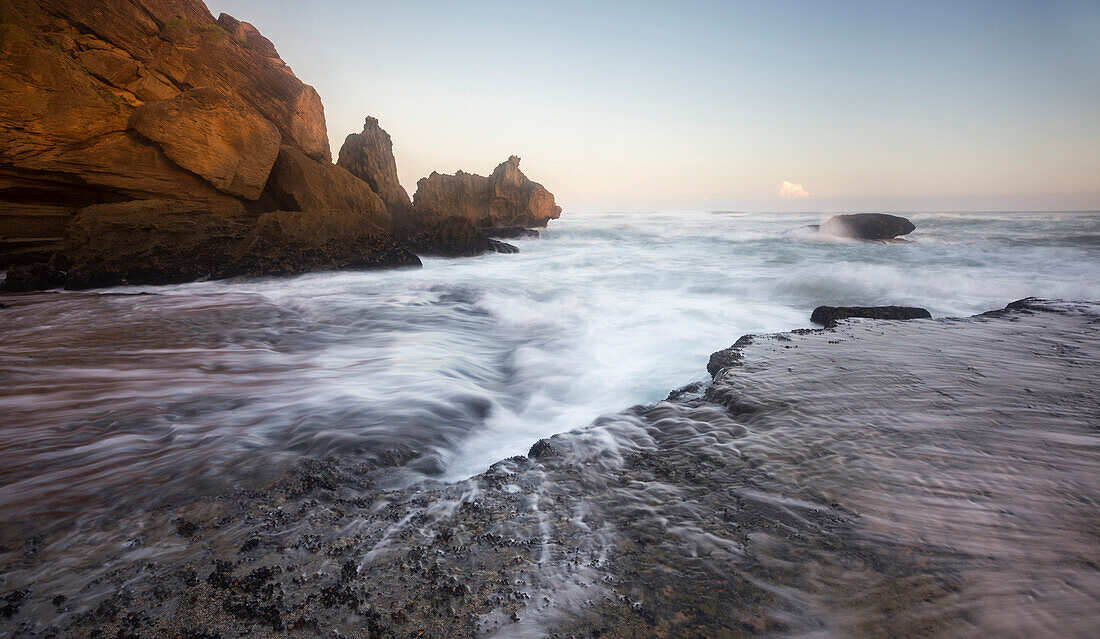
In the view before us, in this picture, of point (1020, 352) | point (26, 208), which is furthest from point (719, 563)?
point (26, 208)

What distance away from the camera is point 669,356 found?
17.4ft

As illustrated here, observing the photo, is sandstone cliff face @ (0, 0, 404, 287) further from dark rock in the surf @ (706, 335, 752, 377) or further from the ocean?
dark rock in the surf @ (706, 335, 752, 377)

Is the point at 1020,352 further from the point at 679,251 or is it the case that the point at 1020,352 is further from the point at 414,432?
the point at 679,251

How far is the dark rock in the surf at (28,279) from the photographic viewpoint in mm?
7562

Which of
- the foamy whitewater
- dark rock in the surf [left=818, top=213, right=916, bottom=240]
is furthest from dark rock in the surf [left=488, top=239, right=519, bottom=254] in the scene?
dark rock in the surf [left=818, top=213, right=916, bottom=240]

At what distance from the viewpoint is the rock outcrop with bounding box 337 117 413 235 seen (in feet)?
60.5

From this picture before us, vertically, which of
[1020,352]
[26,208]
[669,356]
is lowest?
[669,356]

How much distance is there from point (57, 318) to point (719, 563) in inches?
303

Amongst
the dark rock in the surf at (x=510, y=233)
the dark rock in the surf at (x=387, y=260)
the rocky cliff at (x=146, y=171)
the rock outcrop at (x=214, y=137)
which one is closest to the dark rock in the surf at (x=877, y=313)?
the dark rock in the surf at (x=387, y=260)

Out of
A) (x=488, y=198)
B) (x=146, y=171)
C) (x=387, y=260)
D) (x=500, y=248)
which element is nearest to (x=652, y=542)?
(x=387, y=260)

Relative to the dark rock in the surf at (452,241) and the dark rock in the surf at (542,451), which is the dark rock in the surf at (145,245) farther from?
the dark rock in the surf at (542,451)

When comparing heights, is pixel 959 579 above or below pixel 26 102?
below

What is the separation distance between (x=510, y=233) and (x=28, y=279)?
63.6 feet

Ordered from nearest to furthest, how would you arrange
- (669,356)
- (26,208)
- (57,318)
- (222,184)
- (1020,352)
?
(1020,352) → (669,356) → (57,318) → (26,208) → (222,184)
